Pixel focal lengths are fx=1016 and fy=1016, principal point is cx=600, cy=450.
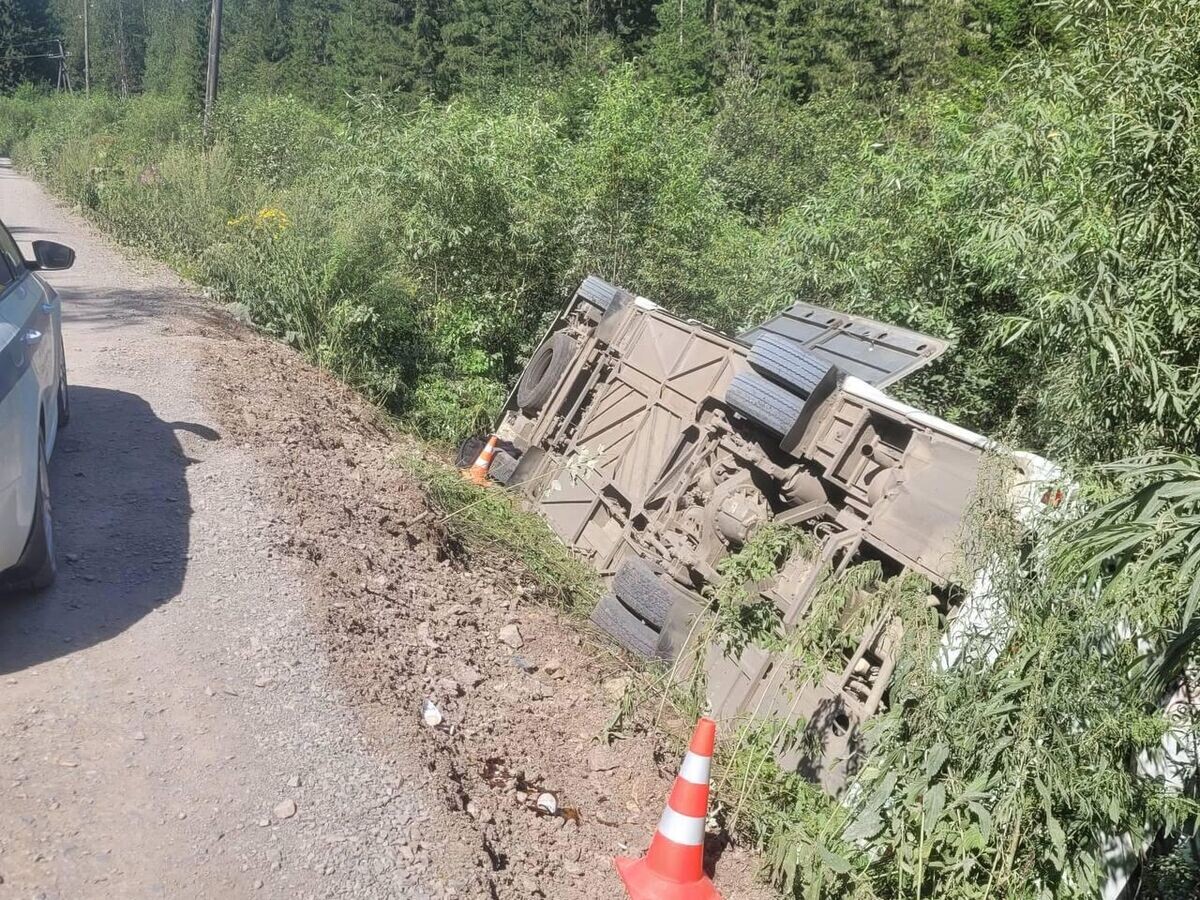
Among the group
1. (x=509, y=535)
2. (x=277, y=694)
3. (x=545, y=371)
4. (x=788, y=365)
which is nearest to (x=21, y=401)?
(x=277, y=694)

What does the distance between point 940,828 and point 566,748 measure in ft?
6.33

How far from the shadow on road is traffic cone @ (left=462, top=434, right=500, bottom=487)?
3.06 m

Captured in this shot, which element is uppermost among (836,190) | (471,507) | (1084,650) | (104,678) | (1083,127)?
(1083,127)

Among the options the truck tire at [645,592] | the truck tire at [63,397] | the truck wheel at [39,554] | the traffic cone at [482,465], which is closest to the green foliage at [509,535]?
the truck tire at [645,592]

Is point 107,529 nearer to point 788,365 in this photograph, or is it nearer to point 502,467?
point 788,365

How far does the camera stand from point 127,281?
12.5 meters

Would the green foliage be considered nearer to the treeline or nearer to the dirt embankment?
the dirt embankment

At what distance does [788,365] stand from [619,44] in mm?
35753

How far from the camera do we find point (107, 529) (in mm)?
5332

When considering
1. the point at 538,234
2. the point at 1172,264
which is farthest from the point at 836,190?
the point at 1172,264

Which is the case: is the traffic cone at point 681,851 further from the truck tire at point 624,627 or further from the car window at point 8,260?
the car window at point 8,260

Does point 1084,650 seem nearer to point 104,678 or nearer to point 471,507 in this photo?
point 104,678

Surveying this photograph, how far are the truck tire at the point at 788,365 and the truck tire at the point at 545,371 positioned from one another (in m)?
3.03

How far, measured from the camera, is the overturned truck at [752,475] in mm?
5316
